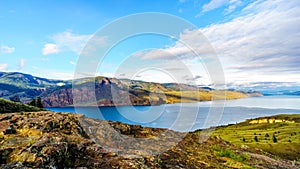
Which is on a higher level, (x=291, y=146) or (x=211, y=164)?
(x=211, y=164)

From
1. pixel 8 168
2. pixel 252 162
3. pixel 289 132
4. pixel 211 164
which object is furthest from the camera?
pixel 289 132

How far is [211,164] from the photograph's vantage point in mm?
8344

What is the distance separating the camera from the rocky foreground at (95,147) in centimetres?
612

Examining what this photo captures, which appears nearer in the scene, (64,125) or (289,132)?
(64,125)

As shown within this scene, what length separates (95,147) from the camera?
7402 mm

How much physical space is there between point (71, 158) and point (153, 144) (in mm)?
3486

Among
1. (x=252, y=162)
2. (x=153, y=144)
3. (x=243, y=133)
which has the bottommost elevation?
(x=243, y=133)

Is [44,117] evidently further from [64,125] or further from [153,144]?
[153,144]

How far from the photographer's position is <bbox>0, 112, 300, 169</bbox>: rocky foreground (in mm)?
6121

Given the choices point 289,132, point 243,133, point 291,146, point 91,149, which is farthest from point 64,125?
point 289,132

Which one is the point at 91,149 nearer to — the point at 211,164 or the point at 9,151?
the point at 9,151

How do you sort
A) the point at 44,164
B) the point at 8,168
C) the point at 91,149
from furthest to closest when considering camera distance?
the point at 91,149 → the point at 44,164 → the point at 8,168

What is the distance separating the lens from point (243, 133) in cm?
18350

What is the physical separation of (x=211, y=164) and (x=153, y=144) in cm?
228
